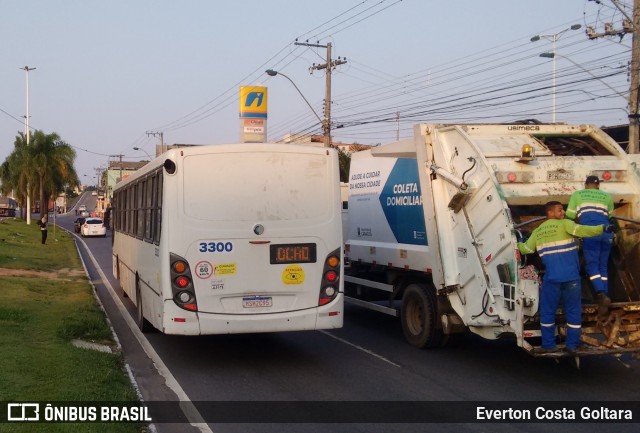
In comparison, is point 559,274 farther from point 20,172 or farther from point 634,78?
point 20,172

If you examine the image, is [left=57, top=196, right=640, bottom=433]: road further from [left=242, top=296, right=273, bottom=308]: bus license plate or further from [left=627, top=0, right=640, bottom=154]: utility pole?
[left=627, top=0, right=640, bottom=154]: utility pole

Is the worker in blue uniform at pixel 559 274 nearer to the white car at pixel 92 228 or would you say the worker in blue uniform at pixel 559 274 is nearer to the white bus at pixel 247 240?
the white bus at pixel 247 240

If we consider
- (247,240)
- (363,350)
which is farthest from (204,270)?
(363,350)

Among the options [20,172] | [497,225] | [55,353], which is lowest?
[55,353]

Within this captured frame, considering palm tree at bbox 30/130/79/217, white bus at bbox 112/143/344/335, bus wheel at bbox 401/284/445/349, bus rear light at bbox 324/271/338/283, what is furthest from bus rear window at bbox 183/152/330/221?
palm tree at bbox 30/130/79/217

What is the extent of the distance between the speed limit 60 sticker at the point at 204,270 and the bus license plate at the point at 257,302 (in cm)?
56

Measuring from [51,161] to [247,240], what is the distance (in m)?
56.3

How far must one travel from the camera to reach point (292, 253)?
929cm

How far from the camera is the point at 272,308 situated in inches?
361

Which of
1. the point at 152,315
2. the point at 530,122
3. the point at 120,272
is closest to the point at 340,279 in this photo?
the point at 152,315

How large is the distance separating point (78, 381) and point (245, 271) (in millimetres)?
2395

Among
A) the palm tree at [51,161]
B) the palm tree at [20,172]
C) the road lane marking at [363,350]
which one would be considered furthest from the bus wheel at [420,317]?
the palm tree at [20,172]

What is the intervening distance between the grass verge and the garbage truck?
4.23 m

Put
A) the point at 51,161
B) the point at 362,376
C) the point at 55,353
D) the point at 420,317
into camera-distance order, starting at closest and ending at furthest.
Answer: the point at 362,376, the point at 55,353, the point at 420,317, the point at 51,161
